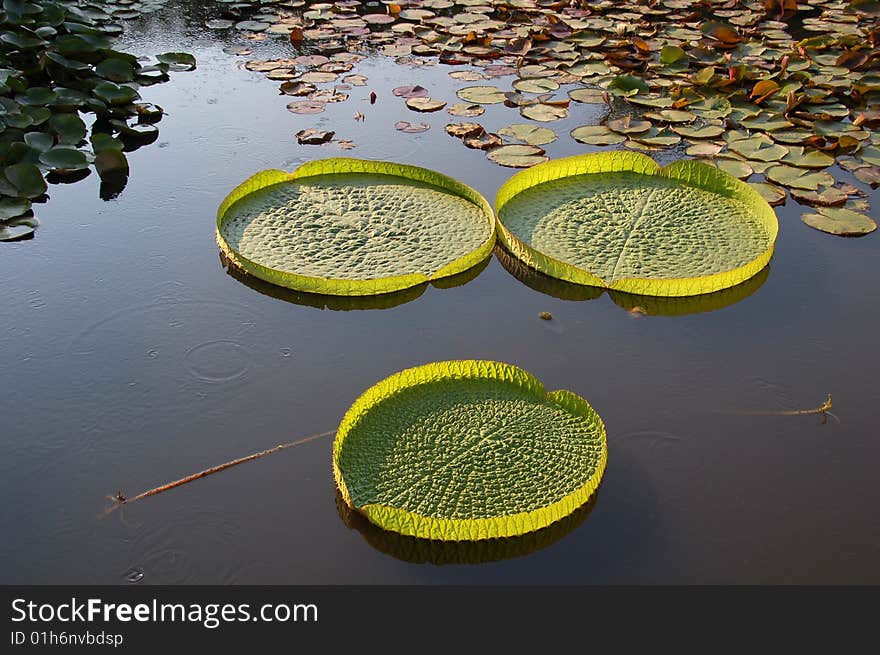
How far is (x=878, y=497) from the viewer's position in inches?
97.3

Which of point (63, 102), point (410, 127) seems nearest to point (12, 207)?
point (63, 102)

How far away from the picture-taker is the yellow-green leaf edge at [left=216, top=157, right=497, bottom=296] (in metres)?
3.26

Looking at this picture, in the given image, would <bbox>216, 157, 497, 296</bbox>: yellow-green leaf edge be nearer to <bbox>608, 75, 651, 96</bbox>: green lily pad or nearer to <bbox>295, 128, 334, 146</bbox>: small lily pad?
<bbox>295, 128, 334, 146</bbox>: small lily pad

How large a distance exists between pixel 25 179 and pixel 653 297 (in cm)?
281

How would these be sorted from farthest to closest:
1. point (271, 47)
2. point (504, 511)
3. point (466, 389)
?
point (271, 47), point (466, 389), point (504, 511)

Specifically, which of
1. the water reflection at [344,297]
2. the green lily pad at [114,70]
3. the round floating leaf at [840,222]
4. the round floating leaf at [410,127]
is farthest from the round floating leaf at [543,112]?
the green lily pad at [114,70]

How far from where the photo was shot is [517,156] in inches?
168

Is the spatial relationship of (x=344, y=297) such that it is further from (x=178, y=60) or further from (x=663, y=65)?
(x=663, y=65)

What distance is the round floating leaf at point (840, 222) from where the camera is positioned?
370 cm

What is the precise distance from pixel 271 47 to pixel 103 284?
299cm

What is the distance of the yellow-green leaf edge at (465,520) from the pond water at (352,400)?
59 mm

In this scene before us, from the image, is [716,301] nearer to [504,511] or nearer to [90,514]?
[504,511]

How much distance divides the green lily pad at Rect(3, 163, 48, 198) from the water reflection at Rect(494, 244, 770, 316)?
221 cm

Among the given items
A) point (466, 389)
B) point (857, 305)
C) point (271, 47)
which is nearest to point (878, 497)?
point (857, 305)
